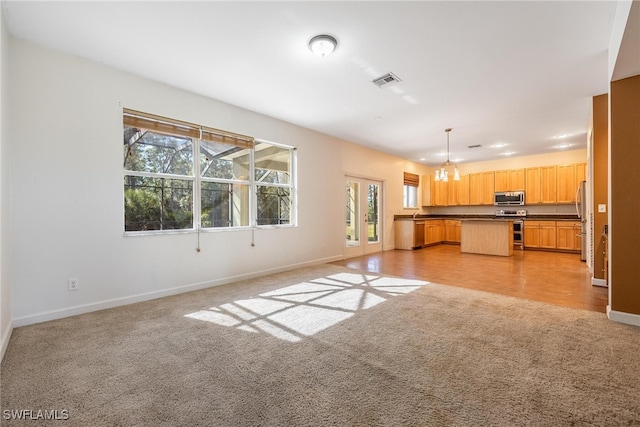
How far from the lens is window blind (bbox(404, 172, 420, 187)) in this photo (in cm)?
904

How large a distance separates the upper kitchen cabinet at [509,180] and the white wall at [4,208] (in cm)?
1032

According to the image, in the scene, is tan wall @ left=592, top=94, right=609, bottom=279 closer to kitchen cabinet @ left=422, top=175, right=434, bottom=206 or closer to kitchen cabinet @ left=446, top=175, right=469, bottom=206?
kitchen cabinet @ left=446, top=175, right=469, bottom=206

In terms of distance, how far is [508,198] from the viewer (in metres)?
8.42

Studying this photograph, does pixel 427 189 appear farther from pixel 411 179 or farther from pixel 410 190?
pixel 411 179

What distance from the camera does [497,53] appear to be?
3.04 m

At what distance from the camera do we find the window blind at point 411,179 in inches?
356

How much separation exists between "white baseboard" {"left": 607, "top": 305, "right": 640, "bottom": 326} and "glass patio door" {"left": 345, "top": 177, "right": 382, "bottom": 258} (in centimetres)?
452

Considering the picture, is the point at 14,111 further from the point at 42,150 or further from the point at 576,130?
the point at 576,130

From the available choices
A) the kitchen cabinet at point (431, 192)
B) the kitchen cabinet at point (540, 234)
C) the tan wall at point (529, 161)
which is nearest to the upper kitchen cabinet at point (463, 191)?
the tan wall at point (529, 161)

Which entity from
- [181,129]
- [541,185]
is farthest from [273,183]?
[541,185]

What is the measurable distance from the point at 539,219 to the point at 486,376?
778 cm

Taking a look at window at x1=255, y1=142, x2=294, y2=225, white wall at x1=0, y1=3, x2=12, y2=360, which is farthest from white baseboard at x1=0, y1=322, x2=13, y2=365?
window at x1=255, y1=142, x2=294, y2=225

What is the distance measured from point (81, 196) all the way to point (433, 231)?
8885mm

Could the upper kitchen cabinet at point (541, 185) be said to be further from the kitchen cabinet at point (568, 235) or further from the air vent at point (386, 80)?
the air vent at point (386, 80)
